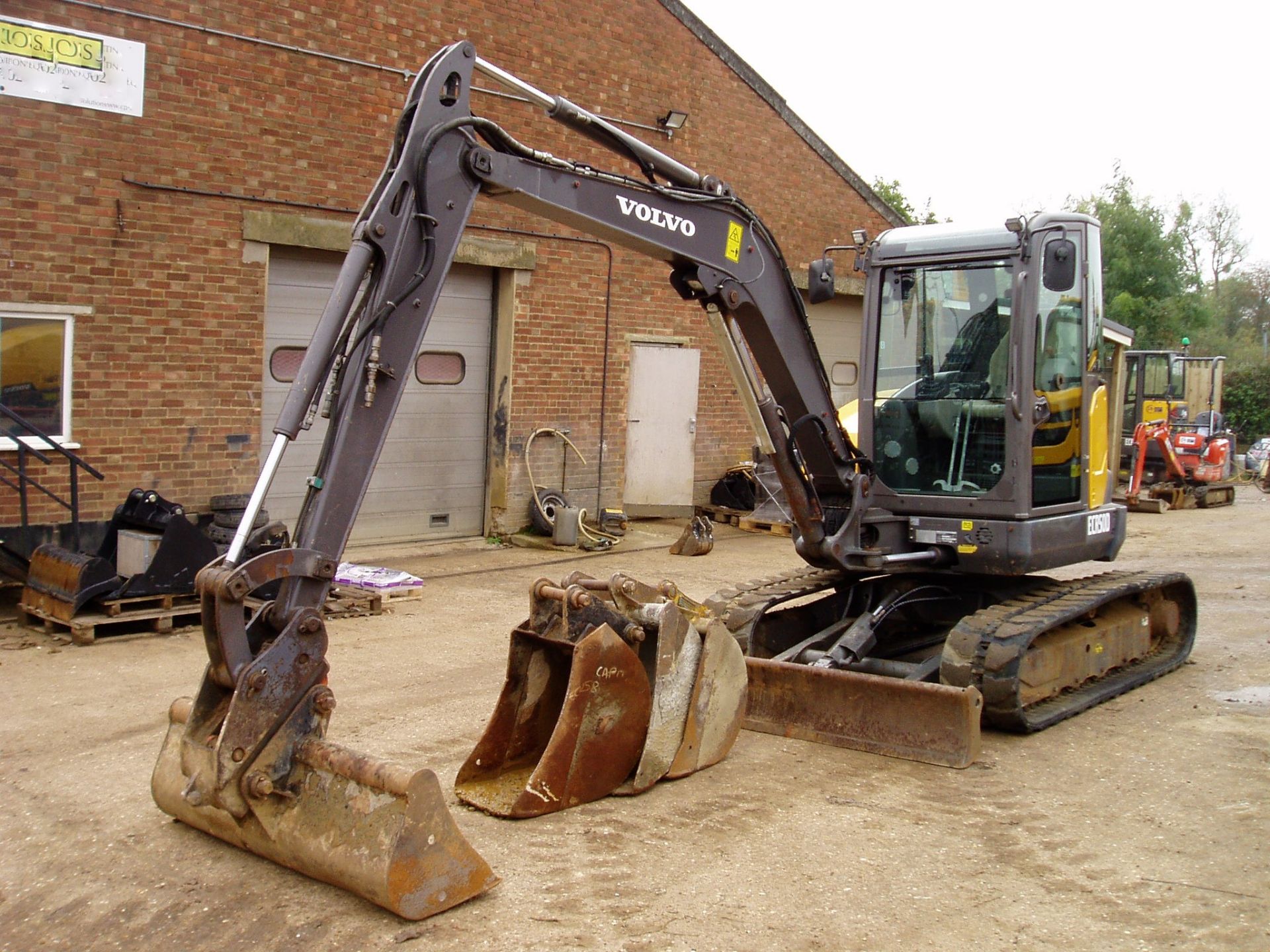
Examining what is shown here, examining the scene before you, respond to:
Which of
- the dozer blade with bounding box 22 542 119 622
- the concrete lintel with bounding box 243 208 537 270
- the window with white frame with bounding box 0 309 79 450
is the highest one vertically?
the concrete lintel with bounding box 243 208 537 270

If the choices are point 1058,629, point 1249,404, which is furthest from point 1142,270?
point 1058,629

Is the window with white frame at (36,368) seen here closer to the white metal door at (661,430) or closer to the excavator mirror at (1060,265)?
the white metal door at (661,430)

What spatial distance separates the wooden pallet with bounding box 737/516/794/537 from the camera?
47.1 feet

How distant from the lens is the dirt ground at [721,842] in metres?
4.16

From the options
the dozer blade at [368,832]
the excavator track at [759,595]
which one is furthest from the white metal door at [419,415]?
the dozer blade at [368,832]

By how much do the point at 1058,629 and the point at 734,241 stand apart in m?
3.00

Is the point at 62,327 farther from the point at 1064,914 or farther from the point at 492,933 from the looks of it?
the point at 1064,914

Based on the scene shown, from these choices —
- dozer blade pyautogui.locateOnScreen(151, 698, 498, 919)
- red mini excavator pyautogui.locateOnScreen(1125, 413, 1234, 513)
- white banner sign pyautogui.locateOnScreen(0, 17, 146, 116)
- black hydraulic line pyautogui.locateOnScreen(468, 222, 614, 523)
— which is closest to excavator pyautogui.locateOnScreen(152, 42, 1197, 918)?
dozer blade pyautogui.locateOnScreen(151, 698, 498, 919)

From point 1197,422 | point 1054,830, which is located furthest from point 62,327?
point 1197,422

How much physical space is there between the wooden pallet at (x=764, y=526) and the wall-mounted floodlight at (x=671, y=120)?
4573 mm

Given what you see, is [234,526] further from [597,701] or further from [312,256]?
[597,701]

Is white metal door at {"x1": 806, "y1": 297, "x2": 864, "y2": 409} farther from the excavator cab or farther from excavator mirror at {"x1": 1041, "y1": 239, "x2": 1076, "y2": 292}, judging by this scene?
excavator mirror at {"x1": 1041, "y1": 239, "x2": 1076, "y2": 292}

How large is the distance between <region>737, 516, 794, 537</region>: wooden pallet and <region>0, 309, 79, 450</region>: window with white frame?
769cm

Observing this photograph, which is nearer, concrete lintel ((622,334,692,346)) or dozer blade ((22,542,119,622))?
dozer blade ((22,542,119,622))
